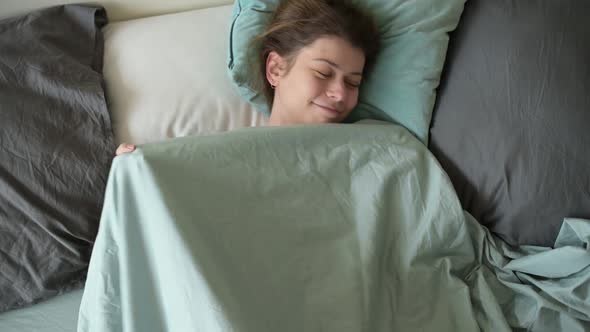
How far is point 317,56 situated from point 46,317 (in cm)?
78

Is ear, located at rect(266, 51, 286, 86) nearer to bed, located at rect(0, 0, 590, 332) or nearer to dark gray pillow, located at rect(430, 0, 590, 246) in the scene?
bed, located at rect(0, 0, 590, 332)

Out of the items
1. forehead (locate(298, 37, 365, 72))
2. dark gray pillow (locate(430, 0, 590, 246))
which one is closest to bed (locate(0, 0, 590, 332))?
dark gray pillow (locate(430, 0, 590, 246))

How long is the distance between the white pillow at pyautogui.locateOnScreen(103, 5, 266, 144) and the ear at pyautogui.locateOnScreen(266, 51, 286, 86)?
0.10 metres

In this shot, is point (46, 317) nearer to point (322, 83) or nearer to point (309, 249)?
point (309, 249)

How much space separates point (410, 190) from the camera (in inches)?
36.0

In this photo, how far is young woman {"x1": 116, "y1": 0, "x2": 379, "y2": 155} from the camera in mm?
1015

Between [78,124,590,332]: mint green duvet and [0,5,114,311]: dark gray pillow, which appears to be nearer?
[78,124,590,332]: mint green duvet

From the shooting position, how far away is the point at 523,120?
890 mm

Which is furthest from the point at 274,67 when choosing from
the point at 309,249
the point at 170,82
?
the point at 309,249

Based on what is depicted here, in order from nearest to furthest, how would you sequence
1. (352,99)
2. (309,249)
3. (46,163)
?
(309,249)
(46,163)
(352,99)

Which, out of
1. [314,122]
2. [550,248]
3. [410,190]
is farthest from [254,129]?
[550,248]

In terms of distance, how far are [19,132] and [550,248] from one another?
3.63 ft

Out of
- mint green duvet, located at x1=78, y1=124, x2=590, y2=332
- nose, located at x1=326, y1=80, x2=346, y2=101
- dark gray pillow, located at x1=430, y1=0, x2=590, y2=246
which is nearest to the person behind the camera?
mint green duvet, located at x1=78, y1=124, x2=590, y2=332

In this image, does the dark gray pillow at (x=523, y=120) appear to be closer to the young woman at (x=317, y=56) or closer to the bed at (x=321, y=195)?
the bed at (x=321, y=195)
